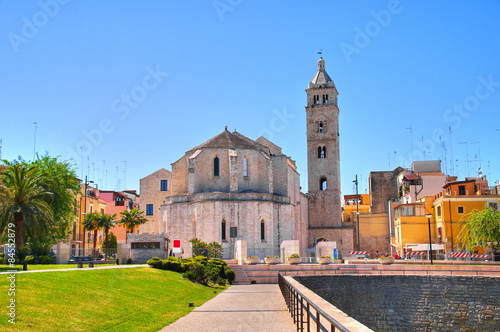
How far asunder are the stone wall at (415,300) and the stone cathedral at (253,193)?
26.1 metres

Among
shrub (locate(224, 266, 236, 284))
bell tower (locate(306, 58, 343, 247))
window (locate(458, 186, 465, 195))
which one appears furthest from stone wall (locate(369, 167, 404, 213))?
shrub (locate(224, 266, 236, 284))

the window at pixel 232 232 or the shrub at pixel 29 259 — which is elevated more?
the window at pixel 232 232

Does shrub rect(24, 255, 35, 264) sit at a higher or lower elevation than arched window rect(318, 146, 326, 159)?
lower

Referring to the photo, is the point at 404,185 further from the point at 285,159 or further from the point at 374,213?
the point at 285,159

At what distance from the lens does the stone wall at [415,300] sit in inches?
1073

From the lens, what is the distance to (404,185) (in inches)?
2645

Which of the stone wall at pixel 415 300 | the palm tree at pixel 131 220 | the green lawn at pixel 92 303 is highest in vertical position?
Answer: the palm tree at pixel 131 220

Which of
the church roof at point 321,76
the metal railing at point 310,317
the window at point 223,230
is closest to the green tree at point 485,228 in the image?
the window at point 223,230

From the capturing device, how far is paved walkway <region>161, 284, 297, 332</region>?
13.9m

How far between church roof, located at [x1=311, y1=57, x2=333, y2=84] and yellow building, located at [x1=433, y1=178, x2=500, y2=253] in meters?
28.6

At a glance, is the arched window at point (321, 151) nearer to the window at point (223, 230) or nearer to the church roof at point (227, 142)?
the church roof at point (227, 142)

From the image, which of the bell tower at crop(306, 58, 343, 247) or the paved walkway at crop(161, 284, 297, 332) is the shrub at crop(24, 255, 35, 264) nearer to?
the paved walkway at crop(161, 284, 297, 332)

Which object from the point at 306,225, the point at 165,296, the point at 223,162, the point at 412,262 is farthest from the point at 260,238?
the point at 165,296

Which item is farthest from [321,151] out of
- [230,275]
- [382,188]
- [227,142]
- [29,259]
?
[29,259]
